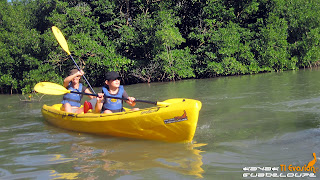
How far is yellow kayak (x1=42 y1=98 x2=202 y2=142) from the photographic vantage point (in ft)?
13.8

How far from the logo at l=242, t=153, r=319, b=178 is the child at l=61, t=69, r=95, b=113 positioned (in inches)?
144

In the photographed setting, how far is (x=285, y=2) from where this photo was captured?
17047mm

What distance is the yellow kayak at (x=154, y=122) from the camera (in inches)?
165

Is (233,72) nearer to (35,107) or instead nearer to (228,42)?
(228,42)

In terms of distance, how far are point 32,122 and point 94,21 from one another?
8.90 meters

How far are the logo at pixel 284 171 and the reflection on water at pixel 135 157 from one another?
47 centimetres

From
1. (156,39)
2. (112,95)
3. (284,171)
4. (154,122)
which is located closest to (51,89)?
(112,95)

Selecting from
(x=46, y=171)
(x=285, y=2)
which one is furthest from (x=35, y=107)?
(x=285, y=2)

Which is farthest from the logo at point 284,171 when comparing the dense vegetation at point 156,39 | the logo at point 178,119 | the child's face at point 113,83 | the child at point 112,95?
the dense vegetation at point 156,39

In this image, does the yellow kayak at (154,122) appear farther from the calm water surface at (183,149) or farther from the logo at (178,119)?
the calm water surface at (183,149)

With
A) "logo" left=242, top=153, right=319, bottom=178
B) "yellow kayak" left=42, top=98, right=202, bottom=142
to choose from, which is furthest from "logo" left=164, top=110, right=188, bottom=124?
"logo" left=242, top=153, right=319, bottom=178

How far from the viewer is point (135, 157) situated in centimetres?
393

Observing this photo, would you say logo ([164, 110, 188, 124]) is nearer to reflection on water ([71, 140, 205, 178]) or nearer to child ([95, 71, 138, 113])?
reflection on water ([71, 140, 205, 178])

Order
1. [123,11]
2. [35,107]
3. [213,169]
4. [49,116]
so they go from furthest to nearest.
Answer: [123,11]
[35,107]
[49,116]
[213,169]
